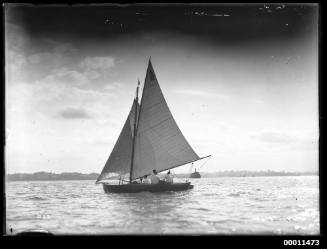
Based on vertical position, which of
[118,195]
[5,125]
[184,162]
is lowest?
[118,195]

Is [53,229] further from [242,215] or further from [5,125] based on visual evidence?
[242,215]

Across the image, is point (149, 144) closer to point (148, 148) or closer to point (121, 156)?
point (148, 148)

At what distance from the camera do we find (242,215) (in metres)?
12.9

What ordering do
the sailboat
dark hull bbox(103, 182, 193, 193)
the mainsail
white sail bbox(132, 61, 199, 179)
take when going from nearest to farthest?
white sail bbox(132, 61, 199, 179), the mainsail, the sailboat, dark hull bbox(103, 182, 193, 193)

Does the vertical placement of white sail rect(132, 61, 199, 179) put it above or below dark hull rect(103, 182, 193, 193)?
above

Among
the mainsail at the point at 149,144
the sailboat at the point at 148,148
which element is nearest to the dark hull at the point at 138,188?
the sailboat at the point at 148,148

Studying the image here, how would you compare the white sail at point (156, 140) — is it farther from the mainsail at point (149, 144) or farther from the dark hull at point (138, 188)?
the dark hull at point (138, 188)

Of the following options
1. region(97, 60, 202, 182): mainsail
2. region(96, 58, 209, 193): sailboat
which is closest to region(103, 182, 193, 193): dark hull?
region(96, 58, 209, 193): sailboat

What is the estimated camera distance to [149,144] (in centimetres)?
2294

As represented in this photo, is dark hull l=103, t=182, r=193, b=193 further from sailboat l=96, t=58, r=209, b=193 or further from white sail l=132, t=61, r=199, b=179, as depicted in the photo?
white sail l=132, t=61, r=199, b=179

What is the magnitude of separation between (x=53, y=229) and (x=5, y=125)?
10.2 feet

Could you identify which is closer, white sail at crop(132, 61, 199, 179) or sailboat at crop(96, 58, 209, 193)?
white sail at crop(132, 61, 199, 179)

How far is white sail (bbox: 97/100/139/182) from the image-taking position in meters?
23.2
